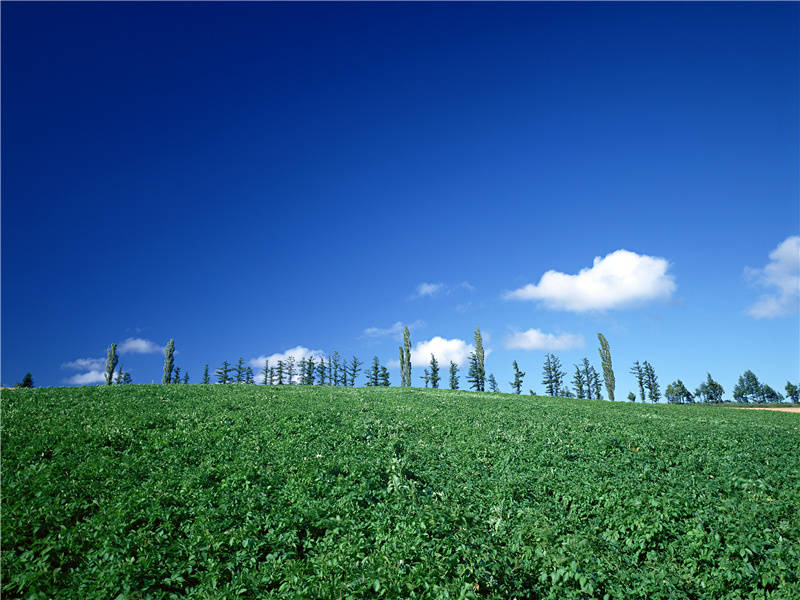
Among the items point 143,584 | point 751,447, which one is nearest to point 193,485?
point 143,584

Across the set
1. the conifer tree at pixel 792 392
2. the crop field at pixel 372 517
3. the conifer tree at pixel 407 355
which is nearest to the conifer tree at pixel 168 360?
the conifer tree at pixel 407 355

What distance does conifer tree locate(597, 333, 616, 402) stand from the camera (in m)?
80.5

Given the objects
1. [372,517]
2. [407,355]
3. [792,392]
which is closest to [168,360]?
[407,355]

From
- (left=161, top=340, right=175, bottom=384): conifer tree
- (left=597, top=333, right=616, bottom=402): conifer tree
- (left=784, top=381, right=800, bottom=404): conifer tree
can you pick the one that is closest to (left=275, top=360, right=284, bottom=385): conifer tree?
(left=161, top=340, right=175, bottom=384): conifer tree

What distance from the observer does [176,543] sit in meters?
7.46

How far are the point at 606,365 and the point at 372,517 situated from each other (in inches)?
3548

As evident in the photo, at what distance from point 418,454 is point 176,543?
8198 millimetres

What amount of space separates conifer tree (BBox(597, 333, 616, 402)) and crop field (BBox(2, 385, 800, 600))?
72.7 metres

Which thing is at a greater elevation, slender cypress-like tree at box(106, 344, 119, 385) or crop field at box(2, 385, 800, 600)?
slender cypress-like tree at box(106, 344, 119, 385)

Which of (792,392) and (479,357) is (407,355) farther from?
(792,392)

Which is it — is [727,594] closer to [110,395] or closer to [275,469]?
[275,469]

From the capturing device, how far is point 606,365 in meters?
84.7

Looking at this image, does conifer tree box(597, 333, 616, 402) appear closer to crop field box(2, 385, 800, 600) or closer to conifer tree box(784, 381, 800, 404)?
crop field box(2, 385, 800, 600)

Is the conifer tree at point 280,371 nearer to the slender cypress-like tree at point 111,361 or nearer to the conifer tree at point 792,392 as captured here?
the slender cypress-like tree at point 111,361
